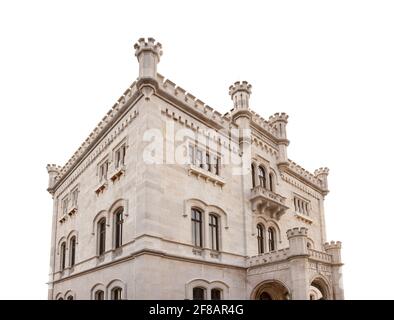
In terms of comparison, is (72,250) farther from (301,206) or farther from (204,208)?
(301,206)

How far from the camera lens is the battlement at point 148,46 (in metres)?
22.8

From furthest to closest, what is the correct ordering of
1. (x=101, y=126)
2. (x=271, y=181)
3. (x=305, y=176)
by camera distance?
1. (x=305, y=176)
2. (x=271, y=181)
3. (x=101, y=126)

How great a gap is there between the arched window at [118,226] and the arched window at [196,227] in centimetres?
385

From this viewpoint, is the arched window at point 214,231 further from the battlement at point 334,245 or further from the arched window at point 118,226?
the battlement at point 334,245

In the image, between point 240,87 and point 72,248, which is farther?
point 72,248

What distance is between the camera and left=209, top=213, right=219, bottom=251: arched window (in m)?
23.4

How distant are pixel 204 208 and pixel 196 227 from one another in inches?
44.8

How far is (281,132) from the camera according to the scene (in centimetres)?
3131

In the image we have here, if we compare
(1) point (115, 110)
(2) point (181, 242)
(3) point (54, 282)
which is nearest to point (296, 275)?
(2) point (181, 242)

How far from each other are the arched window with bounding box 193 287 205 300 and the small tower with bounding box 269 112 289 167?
12.1 m

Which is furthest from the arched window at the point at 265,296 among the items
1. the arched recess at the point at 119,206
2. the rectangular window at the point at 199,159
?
the arched recess at the point at 119,206

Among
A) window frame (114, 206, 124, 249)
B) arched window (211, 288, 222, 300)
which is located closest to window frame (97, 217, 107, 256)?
window frame (114, 206, 124, 249)

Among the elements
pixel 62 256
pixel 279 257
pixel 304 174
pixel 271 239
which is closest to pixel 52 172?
pixel 62 256
